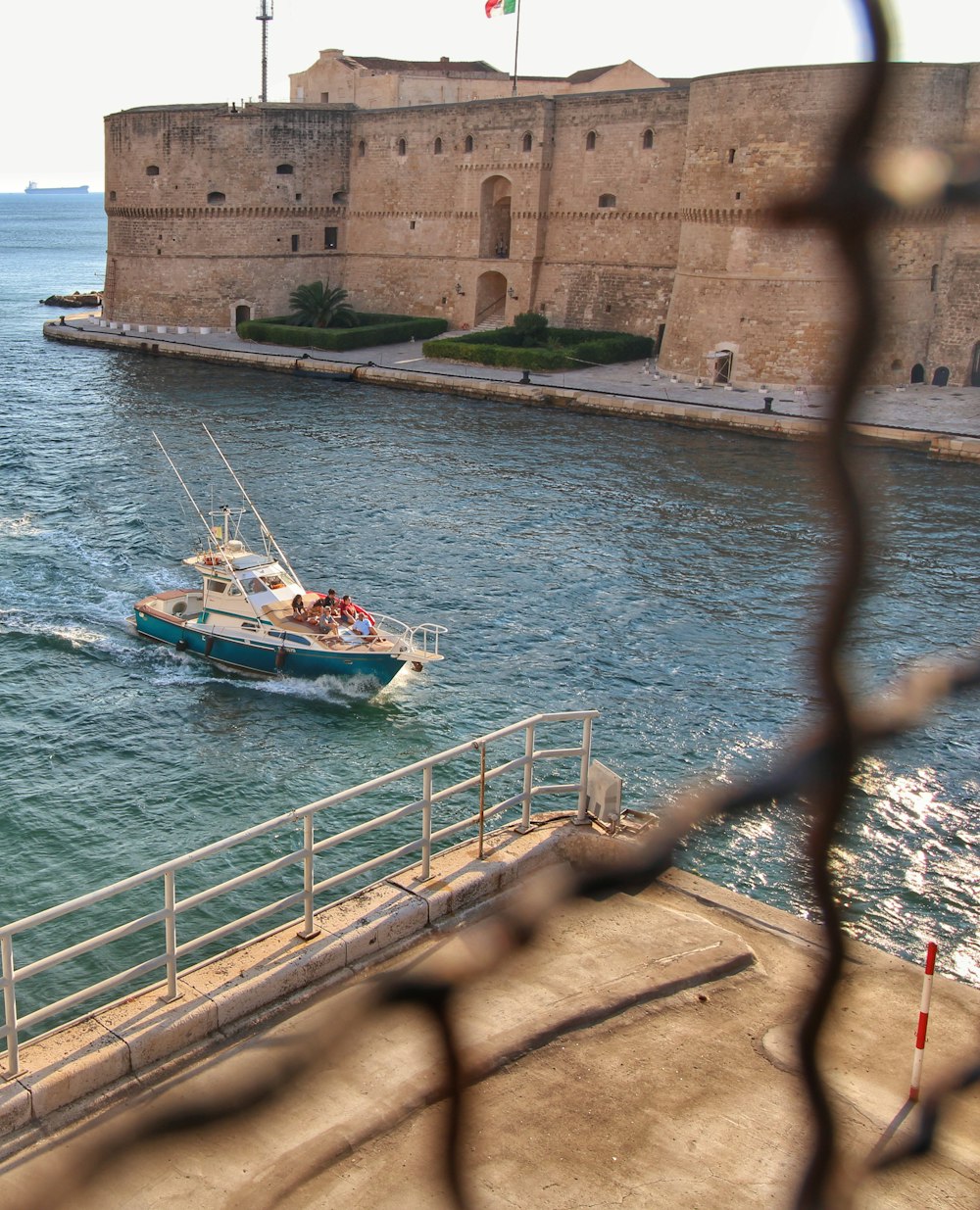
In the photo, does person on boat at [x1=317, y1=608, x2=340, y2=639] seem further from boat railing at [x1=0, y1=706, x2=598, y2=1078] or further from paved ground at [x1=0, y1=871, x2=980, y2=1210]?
paved ground at [x1=0, y1=871, x2=980, y2=1210]

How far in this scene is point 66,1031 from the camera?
616 centimetres

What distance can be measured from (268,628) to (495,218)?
3252 cm

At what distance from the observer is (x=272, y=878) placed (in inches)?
485

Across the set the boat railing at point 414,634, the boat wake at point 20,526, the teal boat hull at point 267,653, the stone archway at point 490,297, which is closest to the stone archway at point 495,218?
the stone archway at point 490,297

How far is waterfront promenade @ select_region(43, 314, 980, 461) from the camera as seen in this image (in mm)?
A: 30156

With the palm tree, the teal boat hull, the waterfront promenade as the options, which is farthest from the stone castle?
the teal boat hull

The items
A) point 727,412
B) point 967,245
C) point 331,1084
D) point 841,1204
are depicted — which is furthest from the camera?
point 967,245

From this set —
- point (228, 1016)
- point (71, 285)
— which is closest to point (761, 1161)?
point (228, 1016)

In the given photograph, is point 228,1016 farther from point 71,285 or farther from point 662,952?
point 71,285

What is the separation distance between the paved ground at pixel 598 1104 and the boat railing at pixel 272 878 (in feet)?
2.58

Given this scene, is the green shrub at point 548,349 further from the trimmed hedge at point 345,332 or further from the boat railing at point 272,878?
the boat railing at point 272,878

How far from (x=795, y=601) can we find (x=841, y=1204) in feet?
63.2

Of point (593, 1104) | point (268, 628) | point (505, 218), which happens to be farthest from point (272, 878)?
point (505, 218)

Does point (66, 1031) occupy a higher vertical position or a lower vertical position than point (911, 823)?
higher
